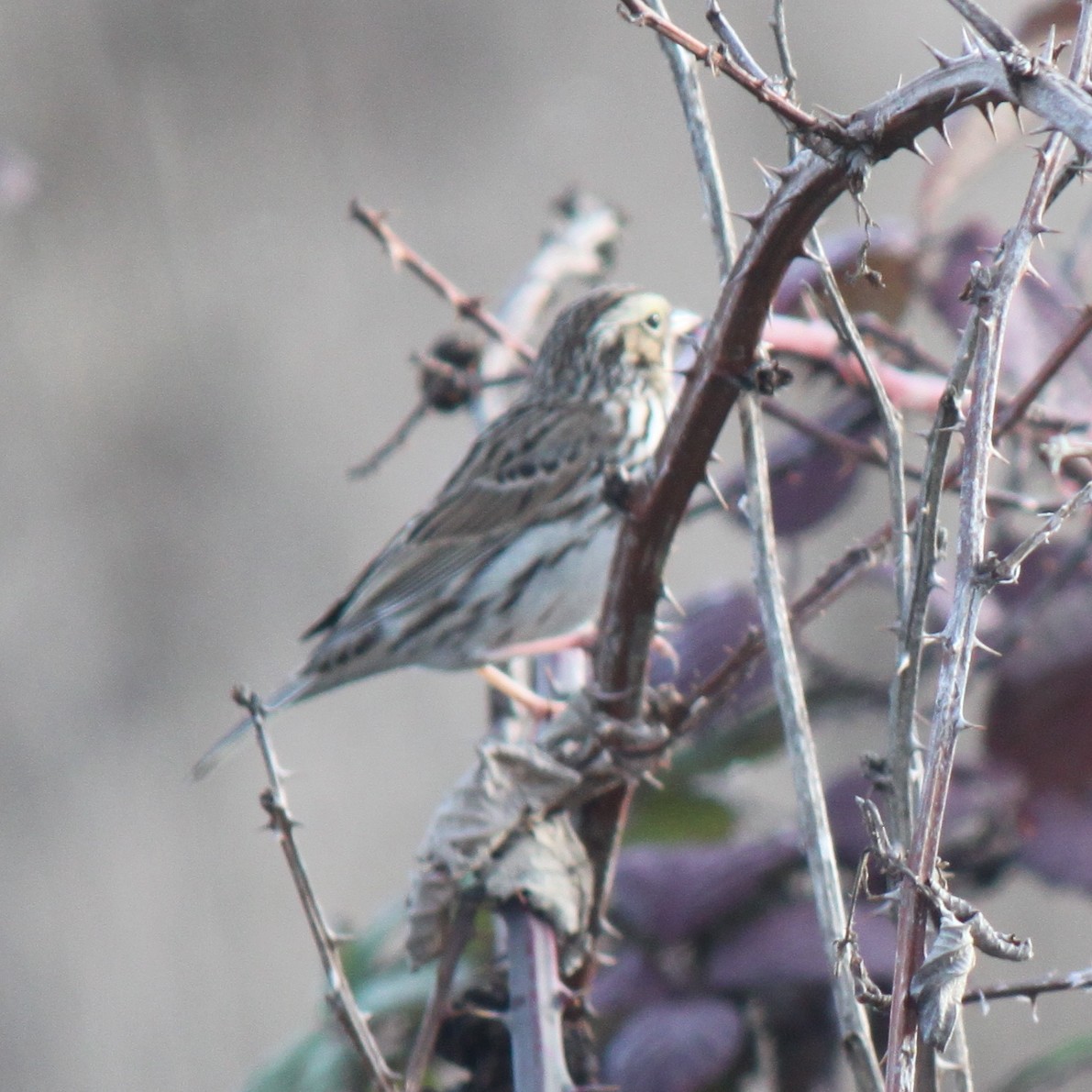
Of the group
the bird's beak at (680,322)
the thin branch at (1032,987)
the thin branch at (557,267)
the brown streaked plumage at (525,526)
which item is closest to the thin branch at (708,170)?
the thin branch at (1032,987)

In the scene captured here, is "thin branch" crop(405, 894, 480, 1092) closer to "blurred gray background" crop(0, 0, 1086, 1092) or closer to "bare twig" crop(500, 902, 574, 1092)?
"bare twig" crop(500, 902, 574, 1092)

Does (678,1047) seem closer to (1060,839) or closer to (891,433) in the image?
(1060,839)

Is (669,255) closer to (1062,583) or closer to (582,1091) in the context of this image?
(1062,583)

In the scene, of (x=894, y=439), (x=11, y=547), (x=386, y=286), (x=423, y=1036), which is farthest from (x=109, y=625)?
(x=894, y=439)

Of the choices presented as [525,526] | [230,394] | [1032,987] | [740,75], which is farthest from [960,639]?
[230,394]

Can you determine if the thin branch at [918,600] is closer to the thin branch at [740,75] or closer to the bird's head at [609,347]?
the thin branch at [740,75]
